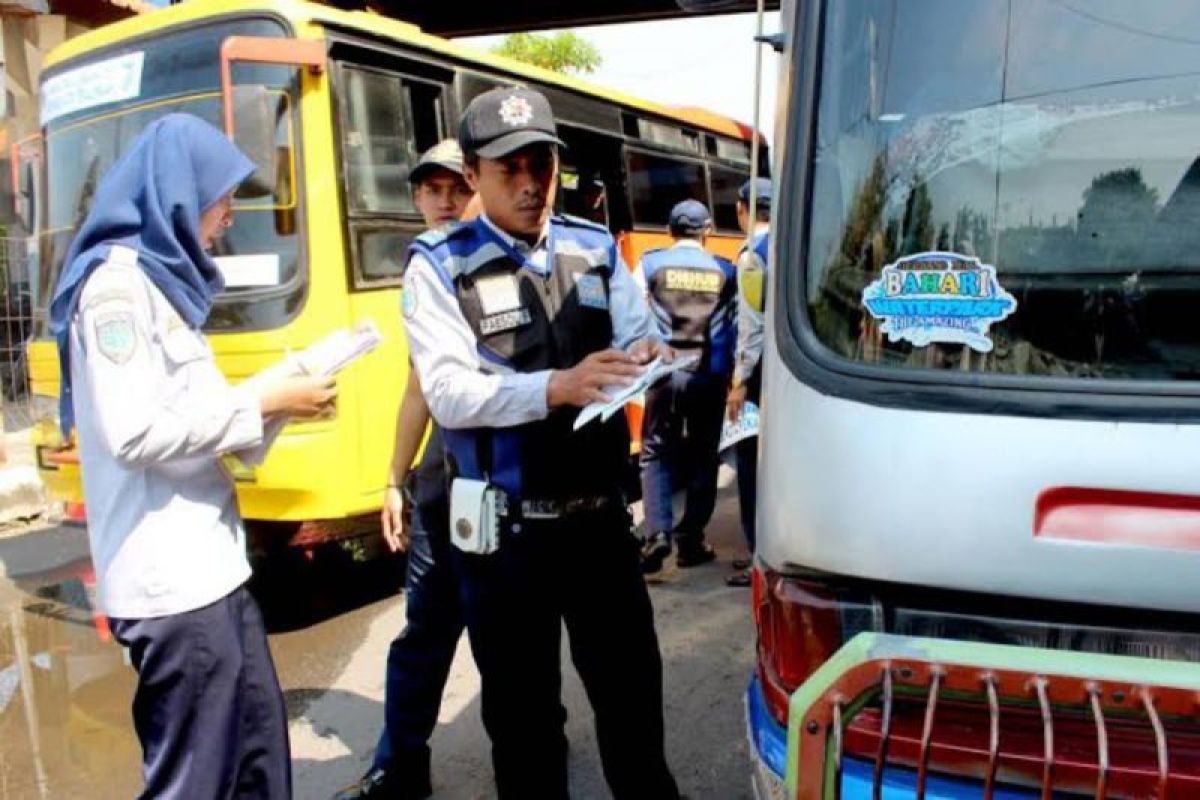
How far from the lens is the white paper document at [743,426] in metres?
2.91

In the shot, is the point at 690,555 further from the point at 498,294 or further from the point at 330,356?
the point at 330,356

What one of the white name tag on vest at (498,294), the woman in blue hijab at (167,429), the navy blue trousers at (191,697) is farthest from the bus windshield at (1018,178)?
the navy blue trousers at (191,697)

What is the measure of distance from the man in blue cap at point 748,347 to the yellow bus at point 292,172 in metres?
1.73

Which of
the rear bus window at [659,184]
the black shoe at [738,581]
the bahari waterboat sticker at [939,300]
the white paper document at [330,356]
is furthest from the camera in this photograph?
the rear bus window at [659,184]

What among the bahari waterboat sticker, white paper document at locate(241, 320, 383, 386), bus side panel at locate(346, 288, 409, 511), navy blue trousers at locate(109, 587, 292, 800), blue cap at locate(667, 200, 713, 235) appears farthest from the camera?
blue cap at locate(667, 200, 713, 235)

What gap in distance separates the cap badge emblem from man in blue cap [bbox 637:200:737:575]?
113 inches

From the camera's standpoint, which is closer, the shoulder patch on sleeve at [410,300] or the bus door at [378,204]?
the shoulder patch on sleeve at [410,300]

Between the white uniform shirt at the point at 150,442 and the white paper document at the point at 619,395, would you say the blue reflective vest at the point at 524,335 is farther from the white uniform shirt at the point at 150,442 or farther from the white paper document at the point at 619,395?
the white uniform shirt at the point at 150,442

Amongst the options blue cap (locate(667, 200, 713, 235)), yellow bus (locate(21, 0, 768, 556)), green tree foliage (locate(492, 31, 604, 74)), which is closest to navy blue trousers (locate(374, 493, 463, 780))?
yellow bus (locate(21, 0, 768, 556))

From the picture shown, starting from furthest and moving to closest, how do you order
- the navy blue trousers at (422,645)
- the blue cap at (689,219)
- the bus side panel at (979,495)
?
the blue cap at (689,219)
the navy blue trousers at (422,645)
the bus side panel at (979,495)

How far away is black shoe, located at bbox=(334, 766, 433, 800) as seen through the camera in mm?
2832

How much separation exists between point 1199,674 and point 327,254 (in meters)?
3.88

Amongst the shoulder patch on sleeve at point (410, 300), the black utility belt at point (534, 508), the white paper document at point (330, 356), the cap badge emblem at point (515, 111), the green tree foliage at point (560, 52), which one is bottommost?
the black utility belt at point (534, 508)

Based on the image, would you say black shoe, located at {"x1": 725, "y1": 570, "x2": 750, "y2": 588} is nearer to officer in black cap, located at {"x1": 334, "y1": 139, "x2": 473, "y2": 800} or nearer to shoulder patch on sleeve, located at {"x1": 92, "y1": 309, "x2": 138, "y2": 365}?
officer in black cap, located at {"x1": 334, "y1": 139, "x2": 473, "y2": 800}
